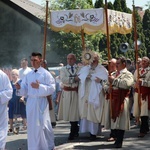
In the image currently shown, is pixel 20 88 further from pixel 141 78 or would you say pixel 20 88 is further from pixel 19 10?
pixel 19 10

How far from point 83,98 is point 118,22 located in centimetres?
209

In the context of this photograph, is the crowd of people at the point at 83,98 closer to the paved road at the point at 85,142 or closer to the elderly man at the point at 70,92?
the elderly man at the point at 70,92

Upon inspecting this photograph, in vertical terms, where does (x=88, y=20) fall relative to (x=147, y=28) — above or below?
below

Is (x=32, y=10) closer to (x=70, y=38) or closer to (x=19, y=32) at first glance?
(x=19, y=32)

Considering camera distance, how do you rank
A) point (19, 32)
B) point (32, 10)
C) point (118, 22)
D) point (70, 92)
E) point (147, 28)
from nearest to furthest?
point (70, 92), point (118, 22), point (19, 32), point (32, 10), point (147, 28)

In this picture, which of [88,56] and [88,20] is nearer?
[88,56]

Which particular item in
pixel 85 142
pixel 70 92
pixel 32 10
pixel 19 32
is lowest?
pixel 85 142

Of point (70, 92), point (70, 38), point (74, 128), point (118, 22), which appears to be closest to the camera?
point (70, 92)

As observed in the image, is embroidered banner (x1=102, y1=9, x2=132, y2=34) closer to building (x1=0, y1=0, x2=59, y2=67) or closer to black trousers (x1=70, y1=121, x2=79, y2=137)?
black trousers (x1=70, y1=121, x2=79, y2=137)

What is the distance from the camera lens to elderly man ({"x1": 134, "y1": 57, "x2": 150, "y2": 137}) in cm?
Answer: 1185

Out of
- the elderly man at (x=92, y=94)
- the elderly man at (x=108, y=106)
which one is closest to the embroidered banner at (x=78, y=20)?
the elderly man at (x=92, y=94)

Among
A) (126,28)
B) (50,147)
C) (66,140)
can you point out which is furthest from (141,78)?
(50,147)

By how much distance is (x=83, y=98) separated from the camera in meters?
11.3

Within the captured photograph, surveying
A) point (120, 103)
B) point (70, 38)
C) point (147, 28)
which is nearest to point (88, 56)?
point (120, 103)
